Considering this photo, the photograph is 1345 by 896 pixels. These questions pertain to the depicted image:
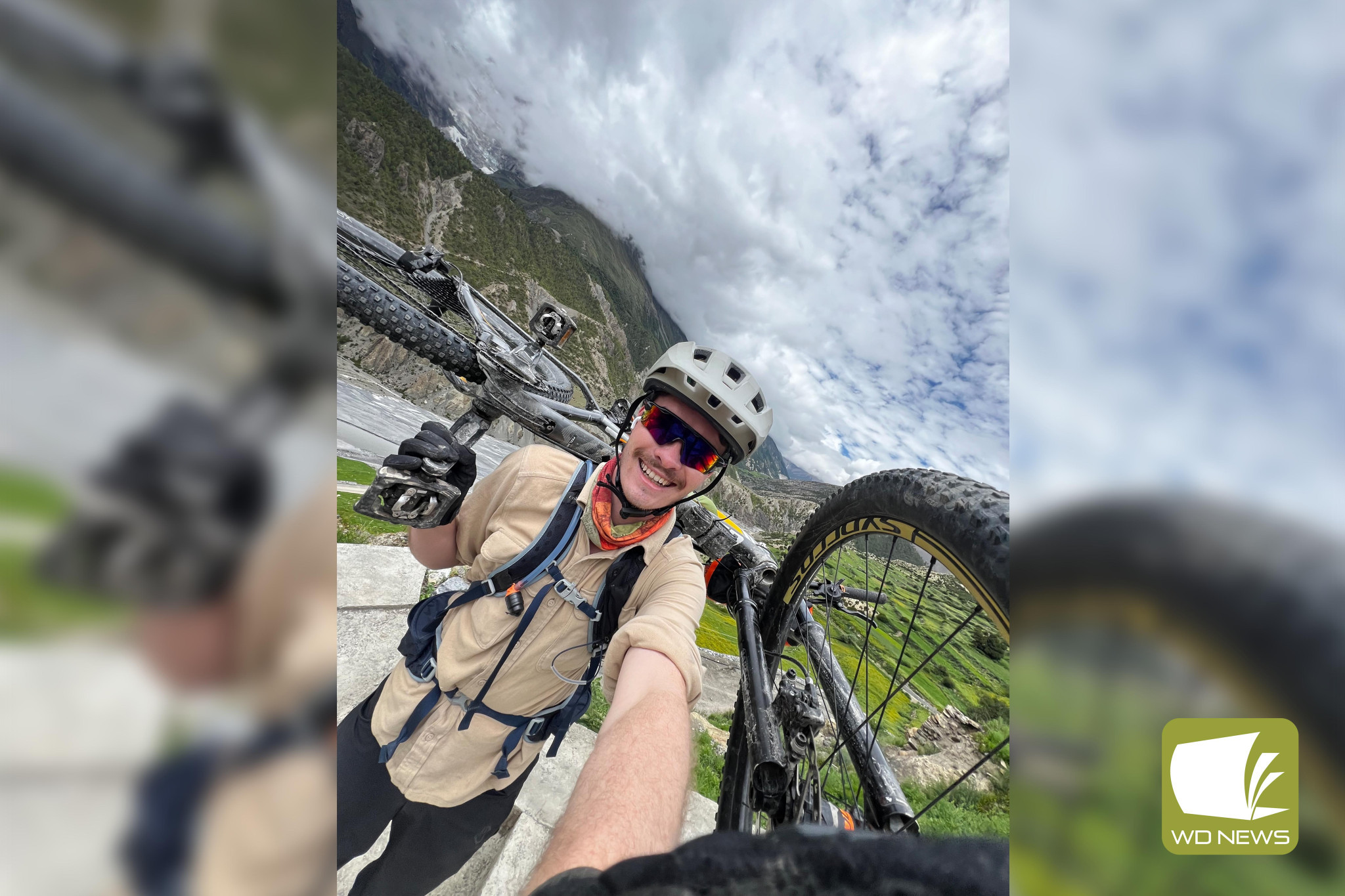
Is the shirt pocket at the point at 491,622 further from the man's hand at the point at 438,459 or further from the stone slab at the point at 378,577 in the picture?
the stone slab at the point at 378,577

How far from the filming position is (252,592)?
12.9 inches

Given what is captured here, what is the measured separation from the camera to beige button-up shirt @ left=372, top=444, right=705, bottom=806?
1940 mm

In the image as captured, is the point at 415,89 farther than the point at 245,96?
Yes

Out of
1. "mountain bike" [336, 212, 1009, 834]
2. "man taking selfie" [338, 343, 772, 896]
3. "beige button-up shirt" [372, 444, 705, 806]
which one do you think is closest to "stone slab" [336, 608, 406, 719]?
"man taking selfie" [338, 343, 772, 896]

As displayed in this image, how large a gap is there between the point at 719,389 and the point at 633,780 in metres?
1.75

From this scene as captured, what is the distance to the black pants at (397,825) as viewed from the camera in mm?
2139

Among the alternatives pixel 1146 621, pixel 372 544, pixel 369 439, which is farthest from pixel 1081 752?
pixel 369 439

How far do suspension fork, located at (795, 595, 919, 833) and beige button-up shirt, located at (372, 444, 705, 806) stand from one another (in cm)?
80

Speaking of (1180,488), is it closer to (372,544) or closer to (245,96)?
(245,96)

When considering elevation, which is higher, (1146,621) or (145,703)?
(1146,621)

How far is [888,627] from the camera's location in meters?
3.07

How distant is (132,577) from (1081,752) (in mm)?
975

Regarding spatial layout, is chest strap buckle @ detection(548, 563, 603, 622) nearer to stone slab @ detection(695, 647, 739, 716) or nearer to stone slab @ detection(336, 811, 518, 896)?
stone slab @ detection(336, 811, 518, 896)

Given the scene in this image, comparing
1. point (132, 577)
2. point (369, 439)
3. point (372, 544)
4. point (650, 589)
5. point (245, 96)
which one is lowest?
point (369, 439)
